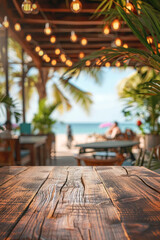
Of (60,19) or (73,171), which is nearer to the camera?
(73,171)

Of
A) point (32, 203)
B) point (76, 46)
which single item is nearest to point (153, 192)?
point (32, 203)

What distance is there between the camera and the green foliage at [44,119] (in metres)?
7.27

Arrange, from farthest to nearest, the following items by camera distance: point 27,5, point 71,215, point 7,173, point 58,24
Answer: point 58,24 < point 27,5 < point 7,173 < point 71,215

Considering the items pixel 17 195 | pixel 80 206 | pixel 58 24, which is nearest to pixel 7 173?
pixel 17 195

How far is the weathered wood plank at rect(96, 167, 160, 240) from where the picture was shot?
0.67 m

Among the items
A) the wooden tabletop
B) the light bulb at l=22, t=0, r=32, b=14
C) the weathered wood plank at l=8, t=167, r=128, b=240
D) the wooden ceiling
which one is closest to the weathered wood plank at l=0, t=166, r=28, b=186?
the wooden tabletop

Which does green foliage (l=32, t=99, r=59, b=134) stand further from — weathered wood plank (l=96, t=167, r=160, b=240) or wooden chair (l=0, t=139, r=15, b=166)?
weathered wood plank (l=96, t=167, r=160, b=240)

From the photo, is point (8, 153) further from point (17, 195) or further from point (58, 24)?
point (17, 195)

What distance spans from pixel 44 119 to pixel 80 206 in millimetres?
6537

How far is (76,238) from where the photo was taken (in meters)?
0.63

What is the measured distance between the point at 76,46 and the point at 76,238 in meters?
6.24

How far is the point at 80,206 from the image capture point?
0.86 m

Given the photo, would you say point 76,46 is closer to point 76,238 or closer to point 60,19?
point 60,19

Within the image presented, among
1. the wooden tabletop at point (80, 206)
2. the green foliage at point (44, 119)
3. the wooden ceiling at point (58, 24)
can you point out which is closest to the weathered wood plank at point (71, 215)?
the wooden tabletop at point (80, 206)
